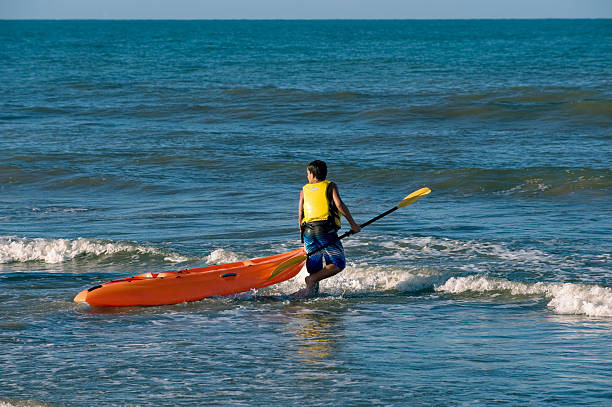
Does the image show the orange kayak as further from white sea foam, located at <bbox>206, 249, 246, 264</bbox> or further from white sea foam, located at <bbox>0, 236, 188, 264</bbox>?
white sea foam, located at <bbox>0, 236, 188, 264</bbox>

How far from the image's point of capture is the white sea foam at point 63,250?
34.8ft

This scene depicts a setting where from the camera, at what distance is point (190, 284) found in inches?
338

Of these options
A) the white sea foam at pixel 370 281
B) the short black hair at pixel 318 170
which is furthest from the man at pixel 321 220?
the white sea foam at pixel 370 281

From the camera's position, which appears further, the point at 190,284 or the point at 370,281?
the point at 370,281

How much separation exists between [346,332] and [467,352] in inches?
47.3

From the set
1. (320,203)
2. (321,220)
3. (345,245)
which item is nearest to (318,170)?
(320,203)

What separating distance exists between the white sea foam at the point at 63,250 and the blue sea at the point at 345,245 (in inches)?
1.4

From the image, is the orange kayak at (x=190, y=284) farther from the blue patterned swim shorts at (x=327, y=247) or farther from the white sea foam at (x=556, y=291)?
the white sea foam at (x=556, y=291)

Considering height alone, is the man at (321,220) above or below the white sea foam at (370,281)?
above

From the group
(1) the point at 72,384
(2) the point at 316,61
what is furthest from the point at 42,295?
(2) the point at 316,61

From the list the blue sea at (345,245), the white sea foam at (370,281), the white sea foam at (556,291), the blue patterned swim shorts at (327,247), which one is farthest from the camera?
the white sea foam at (370,281)

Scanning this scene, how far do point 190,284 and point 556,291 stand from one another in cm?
378

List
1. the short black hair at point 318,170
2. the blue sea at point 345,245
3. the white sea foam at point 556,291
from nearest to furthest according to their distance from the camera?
1. the blue sea at point 345,245
2. the white sea foam at point 556,291
3. the short black hair at point 318,170

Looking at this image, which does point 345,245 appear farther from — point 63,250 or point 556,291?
point 63,250
